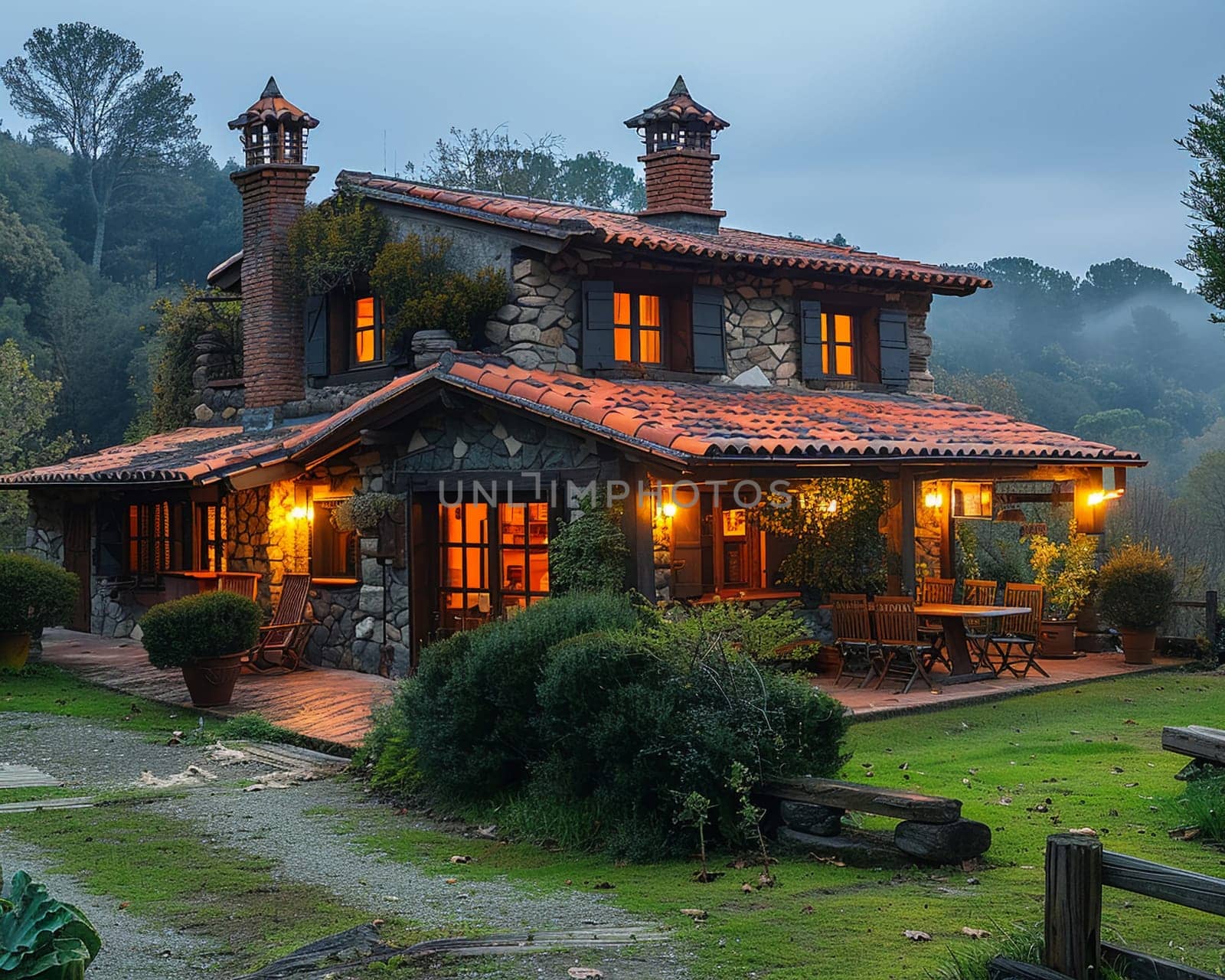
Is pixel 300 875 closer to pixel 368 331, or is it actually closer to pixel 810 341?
pixel 368 331

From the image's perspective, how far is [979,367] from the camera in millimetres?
53875

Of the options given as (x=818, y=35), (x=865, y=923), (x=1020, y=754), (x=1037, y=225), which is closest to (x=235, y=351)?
(x=1020, y=754)

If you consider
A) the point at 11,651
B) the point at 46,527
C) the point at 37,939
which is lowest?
the point at 11,651

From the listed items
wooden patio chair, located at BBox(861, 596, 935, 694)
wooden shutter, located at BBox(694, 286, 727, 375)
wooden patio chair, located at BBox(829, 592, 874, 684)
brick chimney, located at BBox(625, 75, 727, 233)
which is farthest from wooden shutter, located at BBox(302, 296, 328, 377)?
wooden patio chair, located at BBox(861, 596, 935, 694)

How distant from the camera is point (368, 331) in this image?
53.5 ft

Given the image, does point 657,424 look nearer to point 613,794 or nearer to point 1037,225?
point 613,794

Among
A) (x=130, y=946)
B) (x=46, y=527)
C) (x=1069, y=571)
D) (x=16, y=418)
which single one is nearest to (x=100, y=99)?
(x=16, y=418)

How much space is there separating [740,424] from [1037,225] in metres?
86.7

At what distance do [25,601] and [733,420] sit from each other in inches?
324

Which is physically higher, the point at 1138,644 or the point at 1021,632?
the point at 1021,632

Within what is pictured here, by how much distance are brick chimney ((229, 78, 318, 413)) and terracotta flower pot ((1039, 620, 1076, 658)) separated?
10041 mm

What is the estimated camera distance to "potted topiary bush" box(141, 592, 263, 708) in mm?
12047

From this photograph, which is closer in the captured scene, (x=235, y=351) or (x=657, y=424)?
(x=657, y=424)

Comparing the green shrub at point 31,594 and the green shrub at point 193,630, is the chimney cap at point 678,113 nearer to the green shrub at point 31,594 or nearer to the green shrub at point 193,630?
the green shrub at point 193,630
